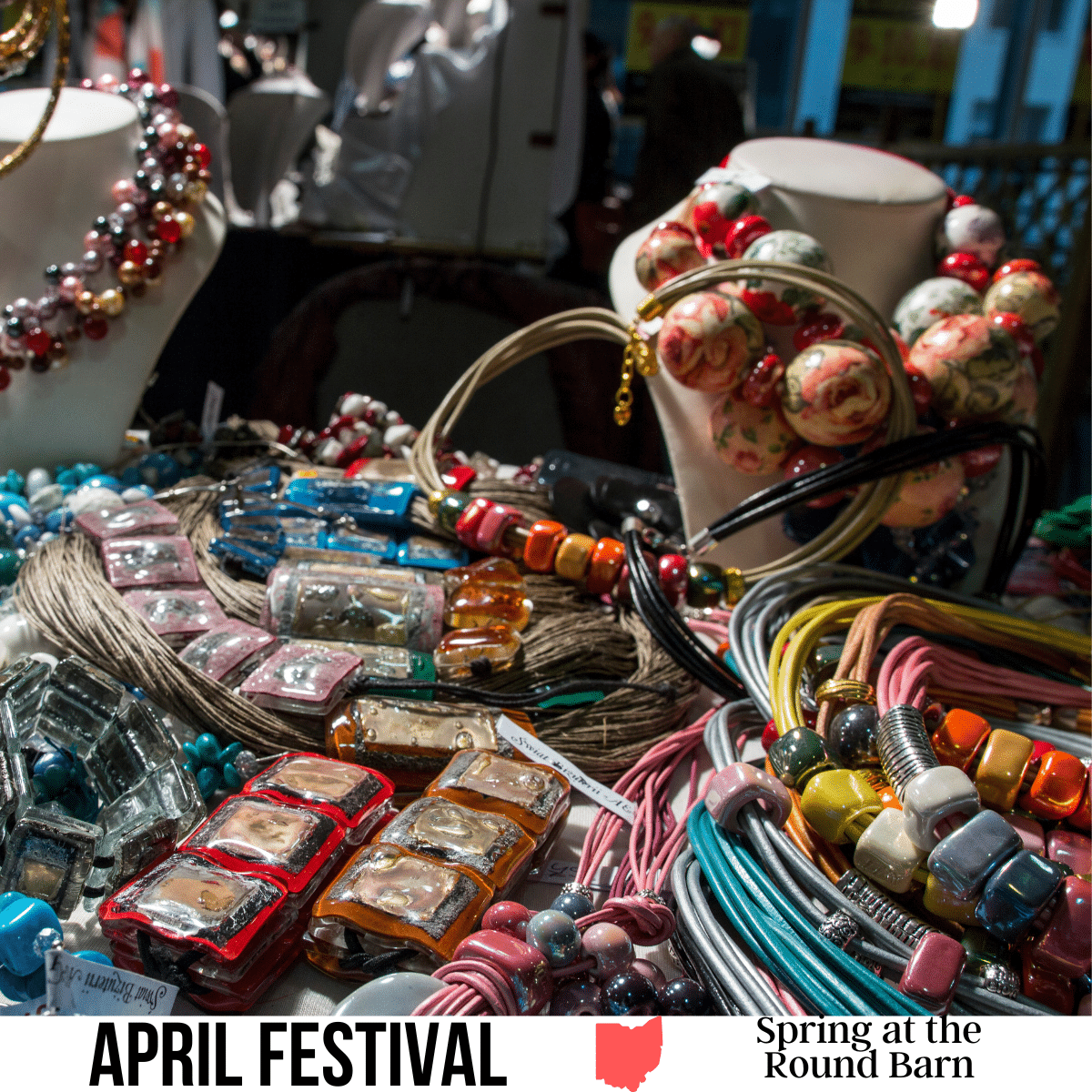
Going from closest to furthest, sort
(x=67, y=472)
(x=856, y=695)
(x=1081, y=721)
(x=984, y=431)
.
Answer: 1. (x=856, y=695)
2. (x=1081, y=721)
3. (x=984, y=431)
4. (x=67, y=472)

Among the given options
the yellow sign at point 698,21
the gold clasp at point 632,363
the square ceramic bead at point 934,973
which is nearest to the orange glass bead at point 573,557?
the gold clasp at point 632,363

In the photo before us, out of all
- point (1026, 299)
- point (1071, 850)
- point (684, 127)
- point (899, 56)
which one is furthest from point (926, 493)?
point (899, 56)

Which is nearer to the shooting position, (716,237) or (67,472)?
(716,237)

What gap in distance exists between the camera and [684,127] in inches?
97.7

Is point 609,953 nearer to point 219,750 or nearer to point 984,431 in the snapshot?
point 219,750

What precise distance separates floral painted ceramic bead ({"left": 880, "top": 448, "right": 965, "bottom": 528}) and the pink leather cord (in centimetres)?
21

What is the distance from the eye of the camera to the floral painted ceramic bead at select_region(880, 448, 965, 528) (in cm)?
110

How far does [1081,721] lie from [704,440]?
0.52 meters

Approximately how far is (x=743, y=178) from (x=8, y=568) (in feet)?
3.30

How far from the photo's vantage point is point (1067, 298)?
102 inches

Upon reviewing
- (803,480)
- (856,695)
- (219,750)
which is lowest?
(219,750)

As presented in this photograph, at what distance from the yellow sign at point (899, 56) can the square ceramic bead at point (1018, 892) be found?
3.39 metres

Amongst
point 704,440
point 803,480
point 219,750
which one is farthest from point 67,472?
point 803,480

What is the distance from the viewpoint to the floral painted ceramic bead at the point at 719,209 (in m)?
A: 1.14
